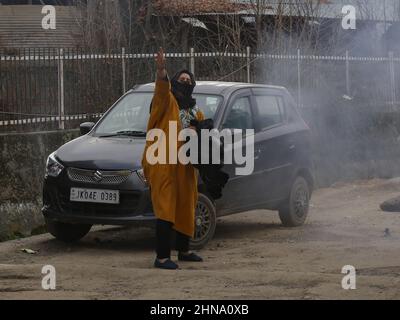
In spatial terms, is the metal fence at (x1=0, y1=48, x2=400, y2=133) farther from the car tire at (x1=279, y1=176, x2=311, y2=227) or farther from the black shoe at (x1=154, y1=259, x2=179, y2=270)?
the black shoe at (x1=154, y1=259, x2=179, y2=270)

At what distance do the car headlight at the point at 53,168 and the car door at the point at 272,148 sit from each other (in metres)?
2.31

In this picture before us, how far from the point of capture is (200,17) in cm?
2272

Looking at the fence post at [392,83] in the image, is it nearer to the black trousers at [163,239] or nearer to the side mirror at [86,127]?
the side mirror at [86,127]

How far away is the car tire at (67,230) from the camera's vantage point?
448 inches

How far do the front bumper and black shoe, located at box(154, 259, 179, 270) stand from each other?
1.08 m

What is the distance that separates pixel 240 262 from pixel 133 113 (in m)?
2.53

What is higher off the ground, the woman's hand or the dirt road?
the woman's hand

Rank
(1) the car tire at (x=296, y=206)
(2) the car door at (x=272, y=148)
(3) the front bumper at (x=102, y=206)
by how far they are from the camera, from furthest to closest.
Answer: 1. (1) the car tire at (x=296, y=206)
2. (2) the car door at (x=272, y=148)
3. (3) the front bumper at (x=102, y=206)

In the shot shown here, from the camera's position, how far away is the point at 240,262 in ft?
33.3

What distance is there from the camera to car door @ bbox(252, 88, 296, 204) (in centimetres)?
1217

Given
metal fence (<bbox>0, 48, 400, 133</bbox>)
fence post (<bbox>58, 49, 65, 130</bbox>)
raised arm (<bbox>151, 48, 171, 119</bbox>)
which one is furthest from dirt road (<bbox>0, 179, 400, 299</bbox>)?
metal fence (<bbox>0, 48, 400, 133</bbox>)

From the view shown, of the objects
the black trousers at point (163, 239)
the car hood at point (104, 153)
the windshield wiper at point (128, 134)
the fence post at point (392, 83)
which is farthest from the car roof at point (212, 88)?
the fence post at point (392, 83)

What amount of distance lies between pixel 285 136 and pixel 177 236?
3.16m

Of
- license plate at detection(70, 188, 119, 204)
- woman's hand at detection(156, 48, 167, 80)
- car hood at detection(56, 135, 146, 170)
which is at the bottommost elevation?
license plate at detection(70, 188, 119, 204)
